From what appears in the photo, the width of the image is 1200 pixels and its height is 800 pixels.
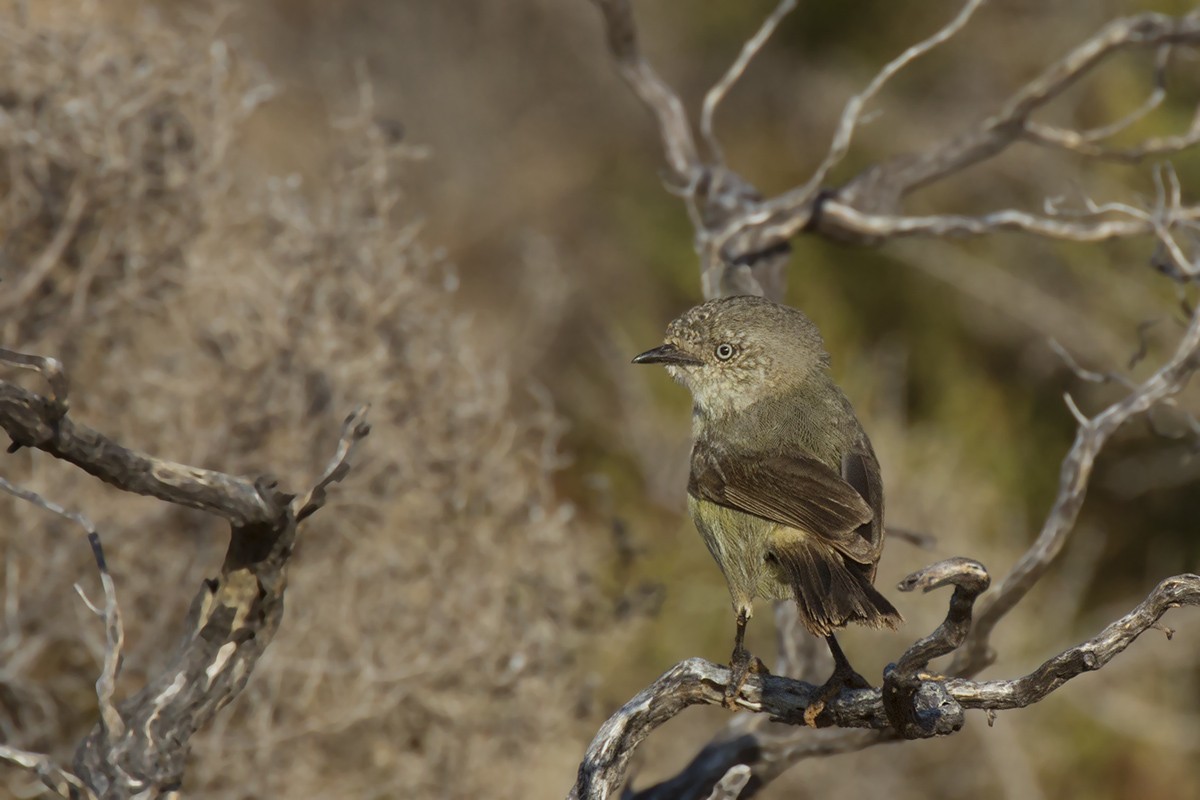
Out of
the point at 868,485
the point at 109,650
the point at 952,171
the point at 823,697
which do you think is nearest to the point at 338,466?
the point at 109,650

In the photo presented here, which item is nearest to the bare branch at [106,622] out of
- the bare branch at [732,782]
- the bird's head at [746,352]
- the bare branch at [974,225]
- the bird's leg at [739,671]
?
the bare branch at [732,782]

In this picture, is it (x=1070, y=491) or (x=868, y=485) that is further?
(x=1070, y=491)

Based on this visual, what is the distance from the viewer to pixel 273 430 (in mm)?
4656

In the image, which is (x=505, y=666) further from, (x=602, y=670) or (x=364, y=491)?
(x=602, y=670)

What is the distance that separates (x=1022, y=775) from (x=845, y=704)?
413cm

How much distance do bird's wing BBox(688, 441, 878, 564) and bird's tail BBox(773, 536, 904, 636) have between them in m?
0.04

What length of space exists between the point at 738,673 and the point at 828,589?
0.28 m

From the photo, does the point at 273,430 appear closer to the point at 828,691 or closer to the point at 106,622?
the point at 106,622

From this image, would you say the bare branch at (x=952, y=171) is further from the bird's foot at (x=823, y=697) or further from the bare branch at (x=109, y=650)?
the bare branch at (x=109, y=650)

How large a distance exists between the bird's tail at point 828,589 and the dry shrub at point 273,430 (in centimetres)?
192

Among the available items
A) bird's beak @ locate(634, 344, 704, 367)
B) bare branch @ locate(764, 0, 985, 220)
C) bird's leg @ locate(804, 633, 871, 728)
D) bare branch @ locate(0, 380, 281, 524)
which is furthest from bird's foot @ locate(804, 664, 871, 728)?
bare branch @ locate(764, 0, 985, 220)

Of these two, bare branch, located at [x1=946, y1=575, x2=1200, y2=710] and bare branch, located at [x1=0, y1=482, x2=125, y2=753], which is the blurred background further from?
bare branch, located at [x1=0, y1=482, x2=125, y2=753]

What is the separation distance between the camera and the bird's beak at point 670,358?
141 inches

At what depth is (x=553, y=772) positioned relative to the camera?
576cm
